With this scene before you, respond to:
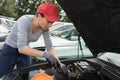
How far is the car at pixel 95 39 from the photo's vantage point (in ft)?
9.88

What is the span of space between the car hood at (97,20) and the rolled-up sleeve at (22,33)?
76cm

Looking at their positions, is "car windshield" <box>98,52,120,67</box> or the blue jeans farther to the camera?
the blue jeans

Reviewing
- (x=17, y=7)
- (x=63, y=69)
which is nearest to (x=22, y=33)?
(x=63, y=69)

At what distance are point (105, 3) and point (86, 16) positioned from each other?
28cm

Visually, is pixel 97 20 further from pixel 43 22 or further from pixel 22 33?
pixel 22 33

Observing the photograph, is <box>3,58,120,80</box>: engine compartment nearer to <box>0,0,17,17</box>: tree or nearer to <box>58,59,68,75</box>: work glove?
<box>58,59,68,75</box>: work glove

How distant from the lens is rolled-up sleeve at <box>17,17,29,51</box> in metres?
3.89

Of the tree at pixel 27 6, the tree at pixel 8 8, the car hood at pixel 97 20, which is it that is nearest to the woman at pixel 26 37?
the car hood at pixel 97 20

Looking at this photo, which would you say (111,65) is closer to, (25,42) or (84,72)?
(84,72)

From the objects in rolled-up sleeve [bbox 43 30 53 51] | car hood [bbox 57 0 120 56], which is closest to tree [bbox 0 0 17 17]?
rolled-up sleeve [bbox 43 30 53 51]

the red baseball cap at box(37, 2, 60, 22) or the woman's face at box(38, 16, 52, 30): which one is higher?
the red baseball cap at box(37, 2, 60, 22)

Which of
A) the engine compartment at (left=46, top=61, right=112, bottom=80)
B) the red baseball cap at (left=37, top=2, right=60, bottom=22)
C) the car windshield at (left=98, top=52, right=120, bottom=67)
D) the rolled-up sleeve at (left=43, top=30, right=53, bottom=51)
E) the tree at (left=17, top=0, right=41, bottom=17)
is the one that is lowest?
the engine compartment at (left=46, top=61, right=112, bottom=80)

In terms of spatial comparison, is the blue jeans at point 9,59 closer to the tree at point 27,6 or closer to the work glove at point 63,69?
the work glove at point 63,69

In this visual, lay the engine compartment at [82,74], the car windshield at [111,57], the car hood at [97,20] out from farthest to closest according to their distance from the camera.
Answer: the engine compartment at [82,74] → the car windshield at [111,57] → the car hood at [97,20]
